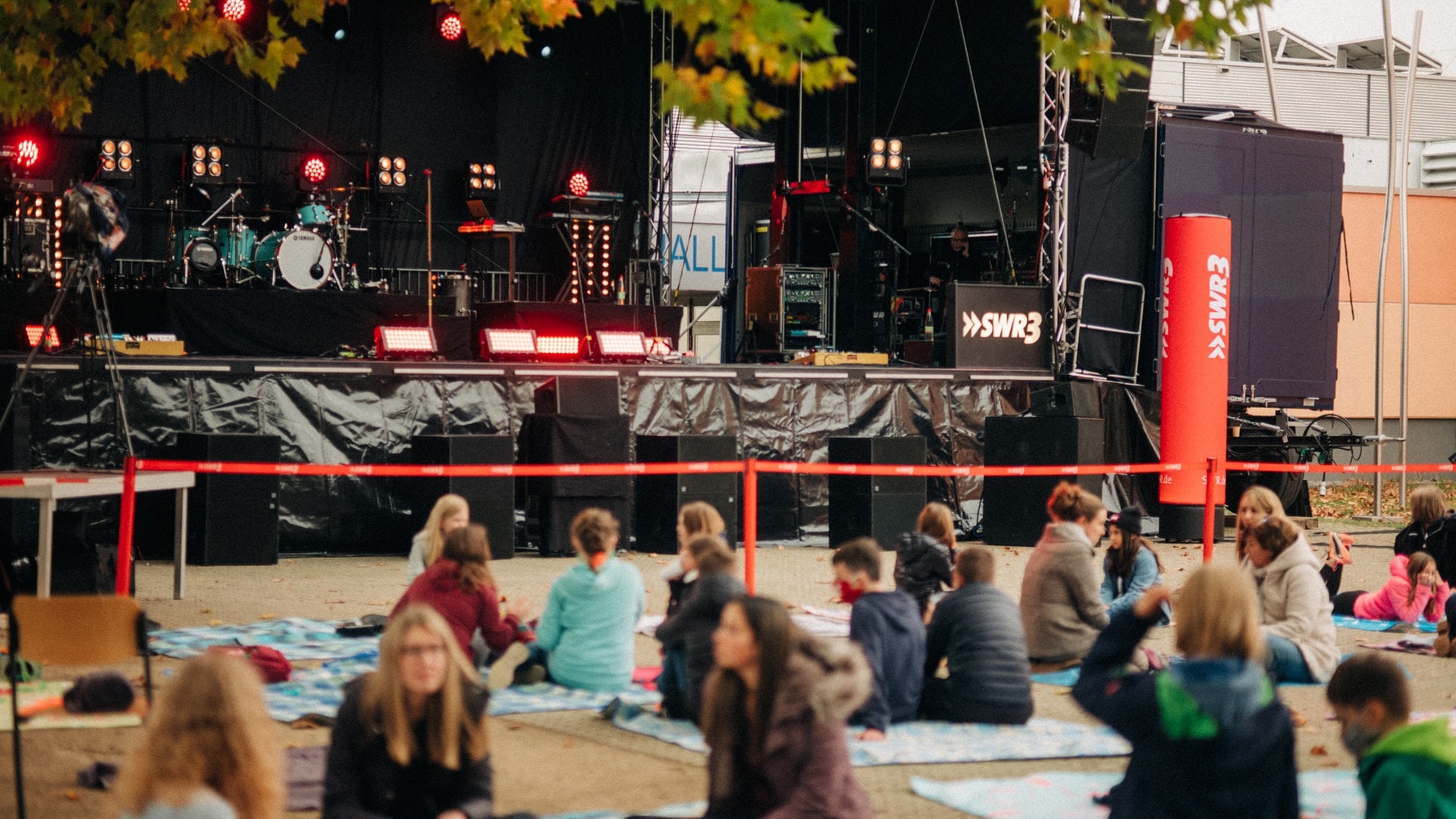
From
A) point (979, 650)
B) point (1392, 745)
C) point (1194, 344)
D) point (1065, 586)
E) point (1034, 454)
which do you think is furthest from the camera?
point (1194, 344)

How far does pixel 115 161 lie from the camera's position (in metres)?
21.2

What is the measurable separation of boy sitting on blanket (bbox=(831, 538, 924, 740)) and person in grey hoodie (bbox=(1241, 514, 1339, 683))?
225 cm

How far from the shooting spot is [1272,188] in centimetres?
1891

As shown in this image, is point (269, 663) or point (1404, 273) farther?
point (1404, 273)

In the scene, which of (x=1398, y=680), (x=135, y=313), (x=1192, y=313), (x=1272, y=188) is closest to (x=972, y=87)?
(x=1272, y=188)

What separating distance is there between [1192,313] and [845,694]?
Result: 42.2 feet

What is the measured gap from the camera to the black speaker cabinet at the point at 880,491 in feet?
50.1

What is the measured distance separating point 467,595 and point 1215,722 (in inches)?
170

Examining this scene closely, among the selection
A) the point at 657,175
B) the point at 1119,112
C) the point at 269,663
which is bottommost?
the point at 269,663

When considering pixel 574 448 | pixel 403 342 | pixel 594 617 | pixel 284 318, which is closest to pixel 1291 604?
pixel 594 617

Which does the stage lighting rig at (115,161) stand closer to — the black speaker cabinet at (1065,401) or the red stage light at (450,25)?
the red stage light at (450,25)

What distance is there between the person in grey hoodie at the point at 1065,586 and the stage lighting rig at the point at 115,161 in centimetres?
1631

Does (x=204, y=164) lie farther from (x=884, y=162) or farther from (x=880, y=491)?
(x=880, y=491)

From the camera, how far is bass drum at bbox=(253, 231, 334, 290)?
2088 centimetres
